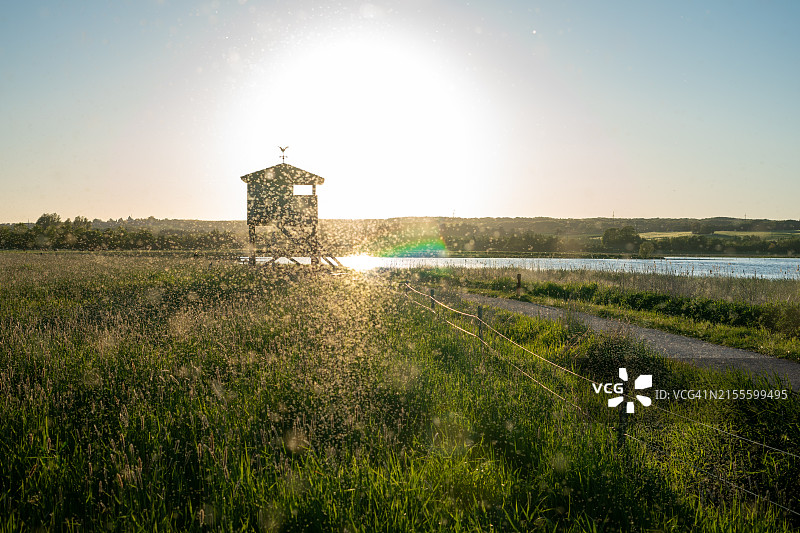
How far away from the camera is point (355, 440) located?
4293 millimetres

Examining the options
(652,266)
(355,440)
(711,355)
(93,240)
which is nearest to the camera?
(355,440)

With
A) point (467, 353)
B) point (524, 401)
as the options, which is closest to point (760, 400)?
point (524, 401)

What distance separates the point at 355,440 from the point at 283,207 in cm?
2188

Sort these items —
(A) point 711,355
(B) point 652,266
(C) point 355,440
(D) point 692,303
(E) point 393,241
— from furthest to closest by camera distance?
(E) point 393,241
(B) point 652,266
(D) point 692,303
(A) point 711,355
(C) point 355,440

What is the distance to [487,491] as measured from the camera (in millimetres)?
3596

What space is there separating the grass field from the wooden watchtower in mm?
16468

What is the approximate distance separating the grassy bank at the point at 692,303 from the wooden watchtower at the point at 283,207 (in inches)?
333

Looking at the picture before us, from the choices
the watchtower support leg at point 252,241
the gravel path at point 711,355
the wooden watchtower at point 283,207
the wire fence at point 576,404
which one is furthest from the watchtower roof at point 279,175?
the gravel path at point 711,355

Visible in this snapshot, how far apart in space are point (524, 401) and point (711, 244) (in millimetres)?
106167

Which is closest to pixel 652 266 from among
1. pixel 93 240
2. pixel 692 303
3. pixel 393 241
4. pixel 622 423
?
pixel 692 303

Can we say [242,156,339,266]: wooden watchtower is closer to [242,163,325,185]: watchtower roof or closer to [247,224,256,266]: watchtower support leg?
[242,163,325,185]: watchtower roof

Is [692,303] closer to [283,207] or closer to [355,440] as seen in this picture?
[355,440]

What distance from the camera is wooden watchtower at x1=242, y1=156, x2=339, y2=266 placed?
81.2 feet

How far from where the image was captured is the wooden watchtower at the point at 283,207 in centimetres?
2475
